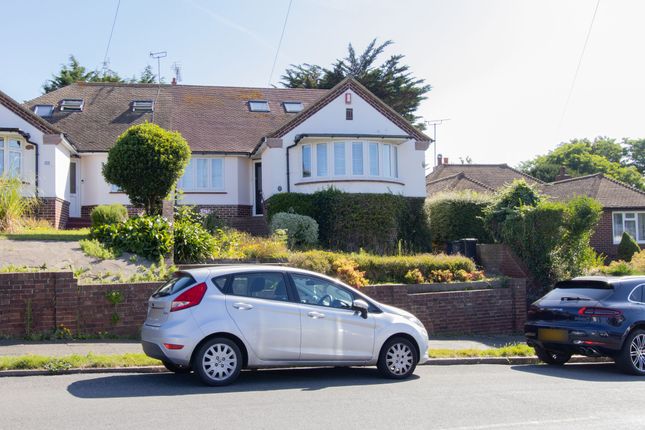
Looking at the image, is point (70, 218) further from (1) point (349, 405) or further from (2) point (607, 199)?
(2) point (607, 199)

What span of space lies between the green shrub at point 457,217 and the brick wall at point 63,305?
46.8ft

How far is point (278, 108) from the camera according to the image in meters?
31.4

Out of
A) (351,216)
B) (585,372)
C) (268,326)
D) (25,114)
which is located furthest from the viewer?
(25,114)

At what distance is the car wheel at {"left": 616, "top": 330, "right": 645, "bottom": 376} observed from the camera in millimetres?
11273

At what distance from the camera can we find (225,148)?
27469 mm

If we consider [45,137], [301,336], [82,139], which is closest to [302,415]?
[301,336]

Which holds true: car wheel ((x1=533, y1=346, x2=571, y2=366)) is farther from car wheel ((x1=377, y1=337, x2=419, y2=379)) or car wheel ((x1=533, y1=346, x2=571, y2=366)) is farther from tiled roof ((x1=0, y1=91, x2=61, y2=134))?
tiled roof ((x1=0, y1=91, x2=61, y2=134))

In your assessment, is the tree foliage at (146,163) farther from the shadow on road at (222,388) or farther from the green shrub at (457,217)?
the green shrub at (457,217)

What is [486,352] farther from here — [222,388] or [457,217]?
[457,217]

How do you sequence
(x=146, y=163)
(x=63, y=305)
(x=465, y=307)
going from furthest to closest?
(x=146, y=163), (x=465, y=307), (x=63, y=305)

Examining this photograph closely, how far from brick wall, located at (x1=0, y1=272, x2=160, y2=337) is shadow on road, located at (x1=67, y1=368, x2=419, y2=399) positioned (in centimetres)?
302

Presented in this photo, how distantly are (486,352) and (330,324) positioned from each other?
4.50m

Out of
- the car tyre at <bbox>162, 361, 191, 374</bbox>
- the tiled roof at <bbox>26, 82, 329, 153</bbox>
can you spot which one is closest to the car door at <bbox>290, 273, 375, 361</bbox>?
the car tyre at <bbox>162, 361, 191, 374</bbox>

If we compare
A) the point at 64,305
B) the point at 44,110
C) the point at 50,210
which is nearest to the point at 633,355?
the point at 64,305
